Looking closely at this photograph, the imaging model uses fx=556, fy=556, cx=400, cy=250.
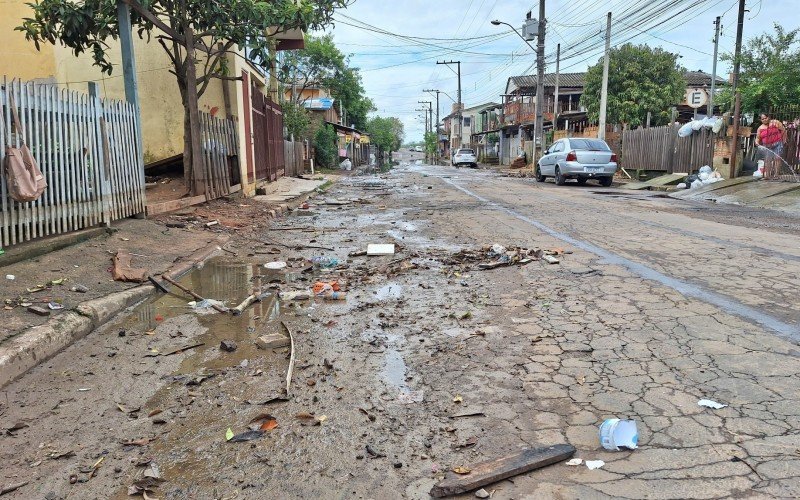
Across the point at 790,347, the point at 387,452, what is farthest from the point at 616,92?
the point at 387,452

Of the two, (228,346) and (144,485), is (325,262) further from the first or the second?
(144,485)

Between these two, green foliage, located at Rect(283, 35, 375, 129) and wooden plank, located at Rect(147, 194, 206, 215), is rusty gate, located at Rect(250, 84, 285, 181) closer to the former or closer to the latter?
wooden plank, located at Rect(147, 194, 206, 215)

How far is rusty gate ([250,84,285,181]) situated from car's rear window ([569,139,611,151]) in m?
10.2

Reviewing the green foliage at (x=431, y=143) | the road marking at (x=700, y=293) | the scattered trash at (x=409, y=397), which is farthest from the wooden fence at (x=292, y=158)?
the green foliage at (x=431, y=143)

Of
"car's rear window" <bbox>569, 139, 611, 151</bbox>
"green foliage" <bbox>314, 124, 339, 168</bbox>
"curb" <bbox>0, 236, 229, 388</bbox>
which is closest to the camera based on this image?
"curb" <bbox>0, 236, 229, 388</bbox>

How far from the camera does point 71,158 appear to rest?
679 cm

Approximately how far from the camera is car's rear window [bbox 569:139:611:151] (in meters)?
18.7

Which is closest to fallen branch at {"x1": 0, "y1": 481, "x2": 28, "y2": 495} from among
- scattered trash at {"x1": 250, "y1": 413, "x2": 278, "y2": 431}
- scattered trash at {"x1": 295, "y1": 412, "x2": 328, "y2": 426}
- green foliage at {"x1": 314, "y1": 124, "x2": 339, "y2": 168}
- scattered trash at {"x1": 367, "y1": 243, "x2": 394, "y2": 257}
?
scattered trash at {"x1": 250, "y1": 413, "x2": 278, "y2": 431}

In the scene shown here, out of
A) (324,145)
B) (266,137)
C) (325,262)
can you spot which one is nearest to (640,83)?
(324,145)

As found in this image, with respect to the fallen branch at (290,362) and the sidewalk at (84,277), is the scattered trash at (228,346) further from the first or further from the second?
the sidewalk at (84,277)

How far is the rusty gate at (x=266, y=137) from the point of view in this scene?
16109 mm

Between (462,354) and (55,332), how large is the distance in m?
3.01

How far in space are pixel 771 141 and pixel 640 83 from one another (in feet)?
57.5

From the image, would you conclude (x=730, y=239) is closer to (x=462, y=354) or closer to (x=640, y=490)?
(x=462, y=354)
